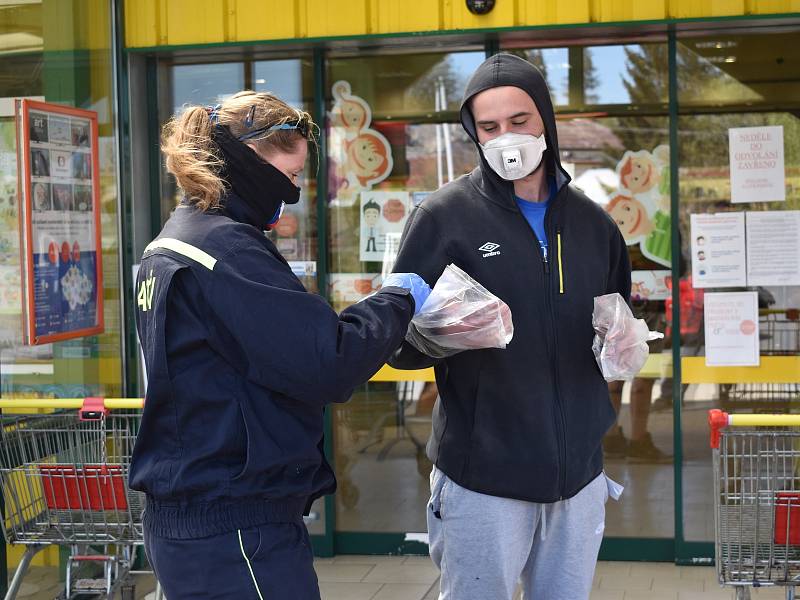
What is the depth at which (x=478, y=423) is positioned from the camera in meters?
3.05

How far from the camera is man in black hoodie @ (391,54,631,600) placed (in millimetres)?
3020

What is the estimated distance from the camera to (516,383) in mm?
3027

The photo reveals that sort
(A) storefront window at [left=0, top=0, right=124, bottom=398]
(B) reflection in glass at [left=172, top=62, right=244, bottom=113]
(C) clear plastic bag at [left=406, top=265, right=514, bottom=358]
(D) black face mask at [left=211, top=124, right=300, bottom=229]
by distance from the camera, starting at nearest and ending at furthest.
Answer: (D) black face mask at [left=211, top=124, right=300, bottom=229], (C) clear plastic bag at [left=406, top=265, right=514, bottom=358], (A) storefront window at [left=0, top=0, right=124, bottom=398], (B) reflection in glass at [left=172, top=62, right=244, bottom=113]

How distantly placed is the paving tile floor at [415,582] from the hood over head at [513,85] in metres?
3.18

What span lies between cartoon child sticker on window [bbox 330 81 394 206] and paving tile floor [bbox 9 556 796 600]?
2.08 m

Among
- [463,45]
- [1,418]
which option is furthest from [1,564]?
[463,45]

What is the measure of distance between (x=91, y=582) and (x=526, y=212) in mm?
2858

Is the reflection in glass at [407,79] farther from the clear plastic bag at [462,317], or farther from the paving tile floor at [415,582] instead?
the clear plastic bag at [462,317]

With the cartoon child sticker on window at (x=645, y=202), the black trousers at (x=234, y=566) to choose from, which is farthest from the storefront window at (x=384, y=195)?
the black trousers at (x=234, y=566)

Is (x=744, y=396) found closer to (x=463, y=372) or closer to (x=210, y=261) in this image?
(x=463, y=372)

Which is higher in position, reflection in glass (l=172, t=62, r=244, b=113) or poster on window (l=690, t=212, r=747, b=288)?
reflection in glass (l=172, t=62, r=244, b=113)

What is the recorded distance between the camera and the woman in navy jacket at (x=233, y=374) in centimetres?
250

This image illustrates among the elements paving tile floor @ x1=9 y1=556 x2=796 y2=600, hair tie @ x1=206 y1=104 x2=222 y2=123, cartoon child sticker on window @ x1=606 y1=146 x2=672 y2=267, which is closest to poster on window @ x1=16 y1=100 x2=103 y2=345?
paving tile floor @ x1=9 y1=556 x2=796 y2=600

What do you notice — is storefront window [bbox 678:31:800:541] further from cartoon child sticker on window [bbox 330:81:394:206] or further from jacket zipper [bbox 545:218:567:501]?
jacket zipper [bbox 545:218:567:501]
